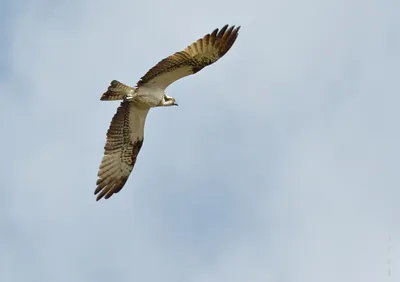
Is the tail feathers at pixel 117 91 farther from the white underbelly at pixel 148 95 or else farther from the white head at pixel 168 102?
the white head at pixel 168 102

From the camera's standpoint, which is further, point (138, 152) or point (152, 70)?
point (138, 152)

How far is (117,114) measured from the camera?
81.8 ft

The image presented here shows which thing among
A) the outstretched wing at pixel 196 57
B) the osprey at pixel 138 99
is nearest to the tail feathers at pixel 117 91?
the osprey at pixel 138 99

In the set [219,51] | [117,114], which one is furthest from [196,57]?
[117,114]

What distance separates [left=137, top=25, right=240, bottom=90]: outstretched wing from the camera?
22953 mm

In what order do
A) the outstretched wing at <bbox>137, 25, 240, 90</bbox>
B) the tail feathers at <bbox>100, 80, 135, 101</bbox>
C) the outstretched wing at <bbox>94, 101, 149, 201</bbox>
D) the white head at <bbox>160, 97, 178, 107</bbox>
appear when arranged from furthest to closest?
the outstretched wing at <bbox>94, 101, 149, 201</bbox> < the white head at <bbox>160, 97, 178, 107</bbox> < the tail feathers at <bbox>100, 80, 135, 101</bbox> < the outstretched wing at <bbox>137, 25, 240, 90</bbox>

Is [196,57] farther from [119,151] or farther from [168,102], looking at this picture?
[119,151]

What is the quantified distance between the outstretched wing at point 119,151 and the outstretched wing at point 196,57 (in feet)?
5.36

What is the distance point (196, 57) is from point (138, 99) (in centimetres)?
166

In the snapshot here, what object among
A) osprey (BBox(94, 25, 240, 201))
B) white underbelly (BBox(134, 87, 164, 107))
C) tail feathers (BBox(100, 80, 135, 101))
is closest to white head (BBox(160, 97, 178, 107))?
osprey (BBox(94, 25, 240, 201))

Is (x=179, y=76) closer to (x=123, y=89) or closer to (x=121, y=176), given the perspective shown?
(x=123, y=89)

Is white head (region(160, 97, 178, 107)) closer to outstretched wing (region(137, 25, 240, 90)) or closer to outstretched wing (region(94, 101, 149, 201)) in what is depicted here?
outstretched wing (region(94, 101, 149, 201))

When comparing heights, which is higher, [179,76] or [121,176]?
[179,76]

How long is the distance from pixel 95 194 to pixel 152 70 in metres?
3.15
